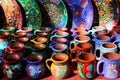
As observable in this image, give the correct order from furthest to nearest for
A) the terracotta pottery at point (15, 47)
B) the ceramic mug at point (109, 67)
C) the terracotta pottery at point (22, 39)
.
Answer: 1. the terracotta pottery at point (22, 39)
2. the terracotta pottery at point (15, 47)
3. the ceramic mug at point (109, 67)

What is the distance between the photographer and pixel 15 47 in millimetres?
999

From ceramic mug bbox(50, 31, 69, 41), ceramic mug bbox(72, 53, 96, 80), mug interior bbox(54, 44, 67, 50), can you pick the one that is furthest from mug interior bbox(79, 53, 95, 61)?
ceramic mug bbox(50, 31, 69, 41)

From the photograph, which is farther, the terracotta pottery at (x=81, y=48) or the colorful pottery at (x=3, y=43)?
the colorful pottery at (x=3, y=43)

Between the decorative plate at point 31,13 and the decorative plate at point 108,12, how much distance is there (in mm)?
326

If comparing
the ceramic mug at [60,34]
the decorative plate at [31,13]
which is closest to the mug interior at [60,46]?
the ceramic mug at [60,34]

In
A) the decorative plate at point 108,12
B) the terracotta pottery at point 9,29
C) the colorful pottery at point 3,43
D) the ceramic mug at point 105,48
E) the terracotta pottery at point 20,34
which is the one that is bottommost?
the ceramic mug at point 105,48

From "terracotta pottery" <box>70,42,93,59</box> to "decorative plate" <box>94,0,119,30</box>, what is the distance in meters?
0.31

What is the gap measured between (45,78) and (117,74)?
0.28m

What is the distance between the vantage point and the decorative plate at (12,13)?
125 centimetres

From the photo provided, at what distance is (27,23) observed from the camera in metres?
1.29

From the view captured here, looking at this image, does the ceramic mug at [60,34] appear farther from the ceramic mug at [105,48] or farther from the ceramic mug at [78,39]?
the ceramic mug at [105,48]

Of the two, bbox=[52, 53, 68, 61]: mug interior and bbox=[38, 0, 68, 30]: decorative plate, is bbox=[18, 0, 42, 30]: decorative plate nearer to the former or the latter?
bbox=[38, 0, 68, 30]: decorative plate

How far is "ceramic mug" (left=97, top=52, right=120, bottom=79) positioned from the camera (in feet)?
2.79

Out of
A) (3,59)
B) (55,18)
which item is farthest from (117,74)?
(55,18)
